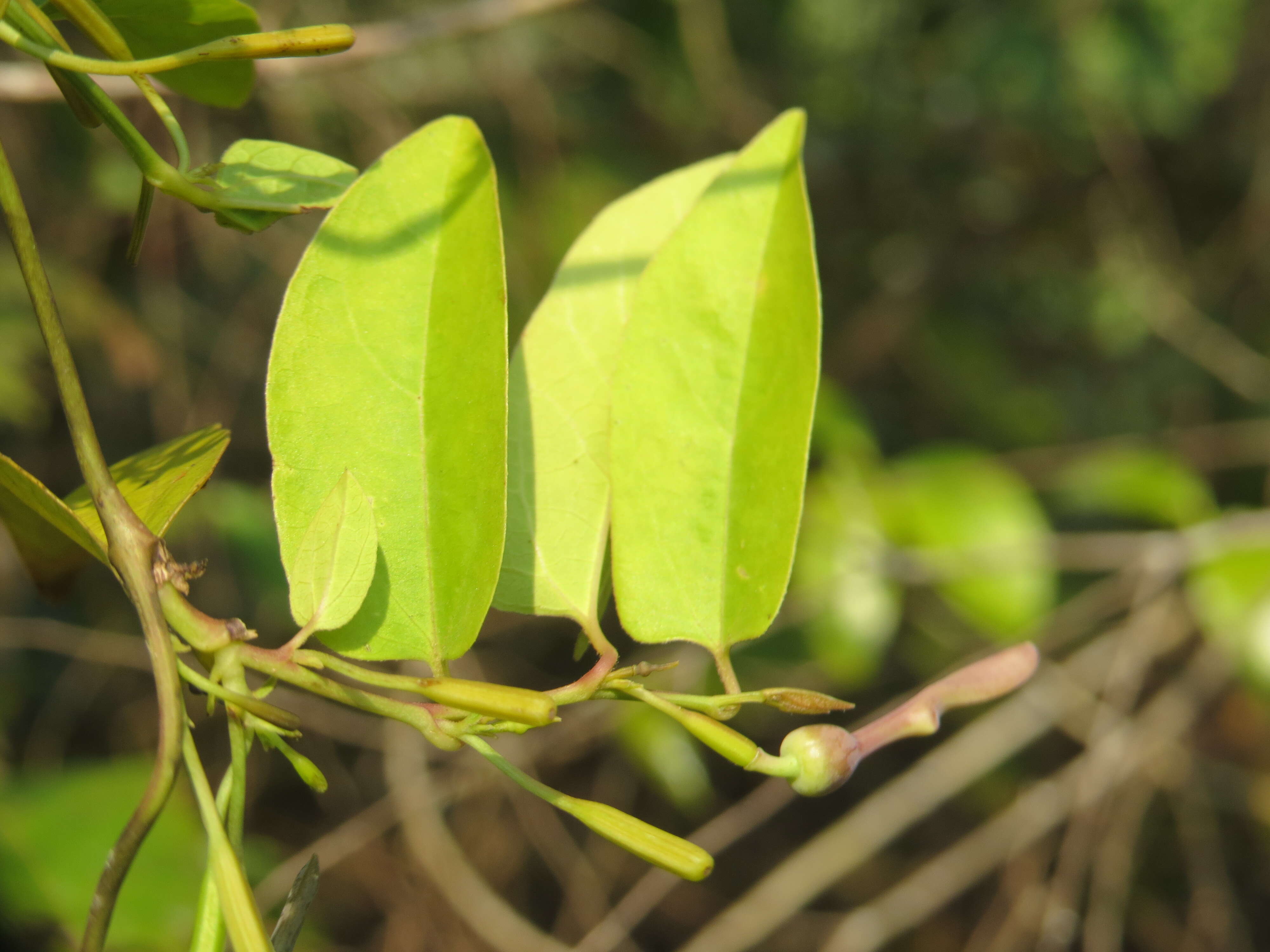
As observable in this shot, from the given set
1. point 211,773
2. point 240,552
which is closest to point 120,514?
point 240,552

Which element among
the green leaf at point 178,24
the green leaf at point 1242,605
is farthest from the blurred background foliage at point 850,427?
the green leaf at point 178,24

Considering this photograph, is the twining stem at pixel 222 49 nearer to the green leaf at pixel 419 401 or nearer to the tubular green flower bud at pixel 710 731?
the green leaf at pixel 419 401

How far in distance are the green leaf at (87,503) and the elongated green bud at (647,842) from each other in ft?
0.43

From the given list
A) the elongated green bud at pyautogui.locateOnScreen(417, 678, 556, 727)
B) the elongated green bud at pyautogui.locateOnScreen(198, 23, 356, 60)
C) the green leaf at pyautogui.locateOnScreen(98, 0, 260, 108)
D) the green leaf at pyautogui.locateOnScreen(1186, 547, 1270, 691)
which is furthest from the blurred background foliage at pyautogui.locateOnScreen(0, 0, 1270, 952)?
the elongated green bud at pyautogui.locateOnScreen(417, 678, 556, 727)

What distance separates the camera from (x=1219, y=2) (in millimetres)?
2410

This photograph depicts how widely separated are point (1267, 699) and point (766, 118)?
1253mm

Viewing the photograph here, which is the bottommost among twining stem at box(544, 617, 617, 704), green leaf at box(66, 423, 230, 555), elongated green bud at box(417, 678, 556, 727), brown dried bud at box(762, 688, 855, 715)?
brown dried bud at box(762, 688, 855, 715)

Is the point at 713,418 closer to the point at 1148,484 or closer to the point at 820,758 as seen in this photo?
the point at 820,758

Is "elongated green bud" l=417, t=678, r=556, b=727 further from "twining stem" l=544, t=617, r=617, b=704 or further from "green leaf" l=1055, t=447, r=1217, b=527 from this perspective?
"green leaf" l=1055, t=447, r=1217, b=527

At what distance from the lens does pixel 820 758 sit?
26cm

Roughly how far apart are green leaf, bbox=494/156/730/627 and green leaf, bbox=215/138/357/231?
0.27 ft

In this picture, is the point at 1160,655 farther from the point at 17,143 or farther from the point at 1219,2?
the point at 1219,2

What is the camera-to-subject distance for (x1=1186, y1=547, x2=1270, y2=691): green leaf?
0.93 metres


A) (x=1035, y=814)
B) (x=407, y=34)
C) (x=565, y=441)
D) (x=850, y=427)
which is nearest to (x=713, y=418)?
(x=565, y=441)
